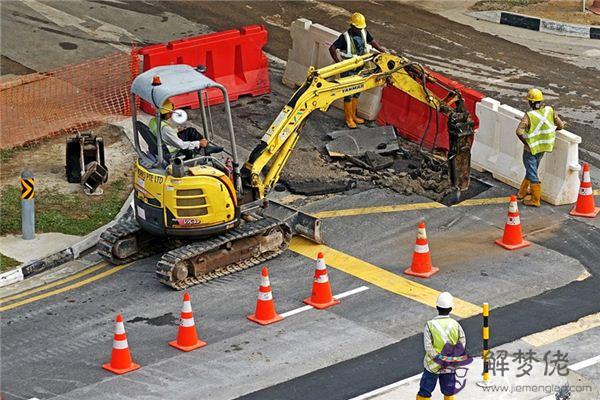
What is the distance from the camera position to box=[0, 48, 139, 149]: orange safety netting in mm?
23938

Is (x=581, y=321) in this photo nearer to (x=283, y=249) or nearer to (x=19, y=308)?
(x=283, y=249)

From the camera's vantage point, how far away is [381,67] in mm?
20859

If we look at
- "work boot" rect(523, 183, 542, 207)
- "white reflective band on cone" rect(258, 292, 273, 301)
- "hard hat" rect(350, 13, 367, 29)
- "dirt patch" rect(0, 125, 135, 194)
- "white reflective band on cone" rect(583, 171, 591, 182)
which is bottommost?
"dirt patch" rect(0, 125, 135, 194)

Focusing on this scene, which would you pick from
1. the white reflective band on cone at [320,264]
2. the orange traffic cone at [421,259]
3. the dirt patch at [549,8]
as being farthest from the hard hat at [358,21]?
the dirt patch at [549,8]

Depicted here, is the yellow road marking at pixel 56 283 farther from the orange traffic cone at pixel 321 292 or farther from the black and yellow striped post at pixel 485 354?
the black and yellow striped post at pixel 485 354

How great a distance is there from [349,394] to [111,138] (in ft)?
31.6

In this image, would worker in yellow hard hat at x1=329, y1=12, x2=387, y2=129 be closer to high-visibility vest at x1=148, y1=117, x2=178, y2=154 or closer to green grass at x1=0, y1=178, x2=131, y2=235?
green grass at x1=0, y1=178, x2=131, y2=235

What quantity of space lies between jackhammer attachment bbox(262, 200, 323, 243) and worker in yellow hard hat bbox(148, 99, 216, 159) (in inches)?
61.9

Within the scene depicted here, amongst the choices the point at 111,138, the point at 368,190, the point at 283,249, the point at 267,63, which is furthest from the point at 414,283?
the point at 267,63

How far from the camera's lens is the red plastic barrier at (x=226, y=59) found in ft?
81.1

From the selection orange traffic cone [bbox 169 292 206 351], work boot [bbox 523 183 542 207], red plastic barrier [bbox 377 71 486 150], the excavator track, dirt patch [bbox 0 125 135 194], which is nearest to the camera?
orange traffic cone [bbox 169 292 206 351]

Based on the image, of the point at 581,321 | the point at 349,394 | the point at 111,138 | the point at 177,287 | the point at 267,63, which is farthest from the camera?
the point at 267,63

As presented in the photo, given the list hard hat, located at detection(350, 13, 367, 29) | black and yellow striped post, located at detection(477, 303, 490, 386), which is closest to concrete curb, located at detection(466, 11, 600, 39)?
hard hat, located at detection(350, 13, 367, 29)

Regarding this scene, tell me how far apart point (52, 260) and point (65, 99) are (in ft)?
20.9
